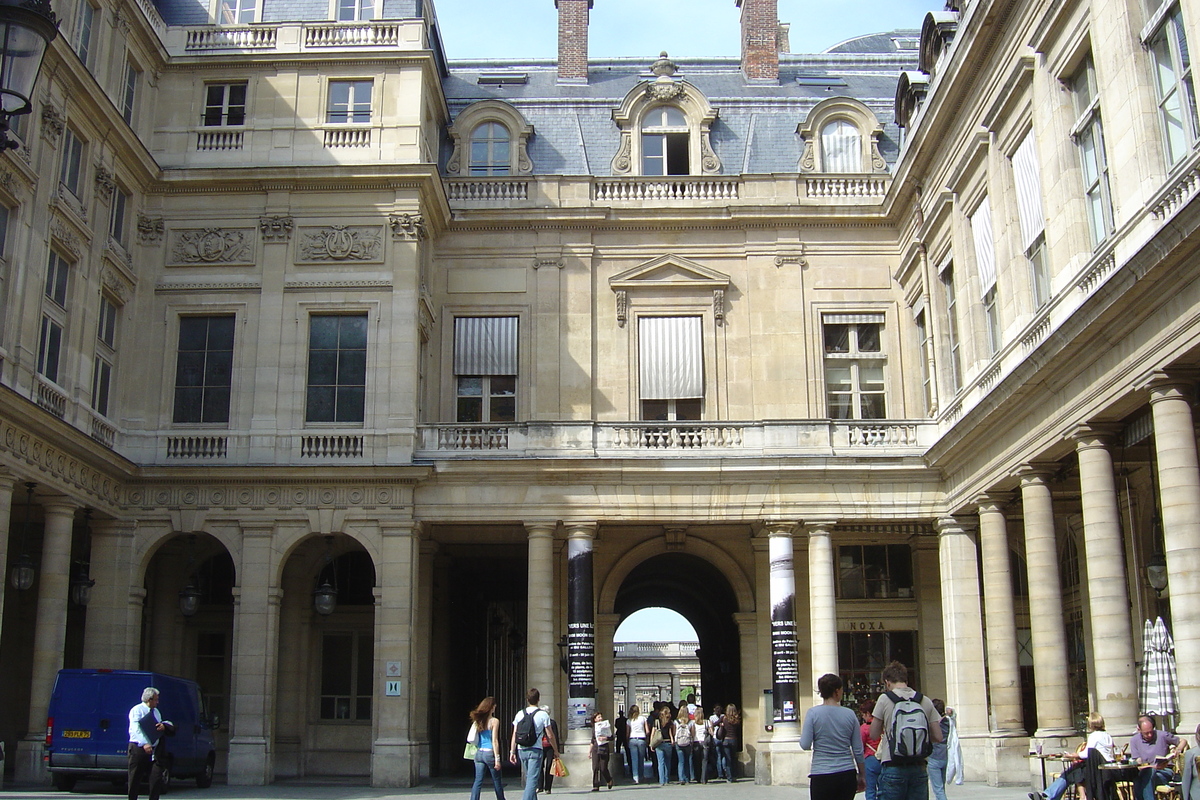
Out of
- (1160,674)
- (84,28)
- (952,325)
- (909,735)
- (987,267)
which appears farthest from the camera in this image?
(952,325)

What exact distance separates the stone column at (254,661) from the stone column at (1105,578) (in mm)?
14301

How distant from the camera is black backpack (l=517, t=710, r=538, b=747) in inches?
592

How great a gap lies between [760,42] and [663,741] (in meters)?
17.5

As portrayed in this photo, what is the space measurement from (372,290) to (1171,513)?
15514mm

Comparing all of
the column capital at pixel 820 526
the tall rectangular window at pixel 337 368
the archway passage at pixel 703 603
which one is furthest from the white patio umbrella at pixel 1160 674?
the tall rectangular window at pixel 337 368

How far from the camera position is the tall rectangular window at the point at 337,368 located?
24.1 metres

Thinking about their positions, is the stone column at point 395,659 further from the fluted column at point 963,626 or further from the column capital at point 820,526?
the fluted column at point 963,626

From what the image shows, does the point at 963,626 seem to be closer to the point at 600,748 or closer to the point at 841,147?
the point at 600,748

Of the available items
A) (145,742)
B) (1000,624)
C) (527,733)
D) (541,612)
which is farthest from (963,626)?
(145,742)

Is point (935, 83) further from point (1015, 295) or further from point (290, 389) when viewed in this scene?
point (290, 389)

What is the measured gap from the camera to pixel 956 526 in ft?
75.3

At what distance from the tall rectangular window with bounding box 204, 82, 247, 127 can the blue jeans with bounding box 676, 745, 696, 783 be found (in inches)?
619

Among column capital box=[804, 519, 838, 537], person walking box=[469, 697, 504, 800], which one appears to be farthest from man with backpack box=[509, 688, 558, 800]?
column capital box=[804, 519, 838, 537]

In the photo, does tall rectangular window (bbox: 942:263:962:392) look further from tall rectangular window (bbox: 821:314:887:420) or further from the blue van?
the blue van
